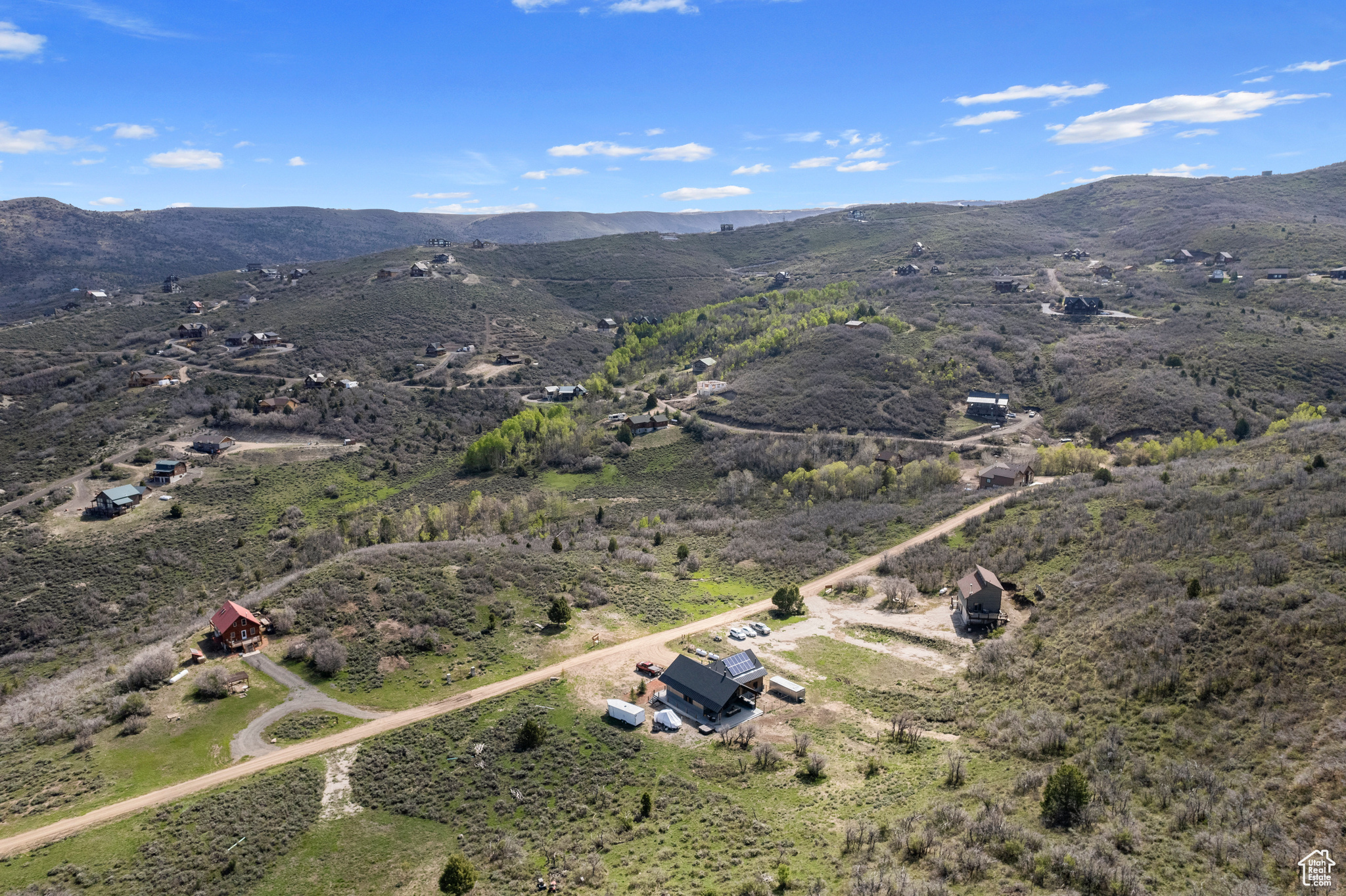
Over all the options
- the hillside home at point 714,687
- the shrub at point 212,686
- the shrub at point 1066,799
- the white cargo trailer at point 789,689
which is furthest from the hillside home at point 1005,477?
the shrub at point 212,686

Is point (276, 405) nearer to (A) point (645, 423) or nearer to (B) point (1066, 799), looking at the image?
(A) point (645, 423)

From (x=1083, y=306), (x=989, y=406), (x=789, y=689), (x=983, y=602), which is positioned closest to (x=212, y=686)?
(x=789, y=689)

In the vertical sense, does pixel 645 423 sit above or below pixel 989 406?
below

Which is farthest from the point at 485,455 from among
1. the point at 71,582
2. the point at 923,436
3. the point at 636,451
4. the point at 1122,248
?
the point at 1122,248

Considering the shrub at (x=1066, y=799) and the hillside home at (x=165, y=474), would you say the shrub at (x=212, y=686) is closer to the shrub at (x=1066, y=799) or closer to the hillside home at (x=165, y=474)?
the shrub at (x=1066, y=799)

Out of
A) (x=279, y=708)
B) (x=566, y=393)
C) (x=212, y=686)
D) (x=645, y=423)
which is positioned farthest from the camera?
(x=566, y=393)

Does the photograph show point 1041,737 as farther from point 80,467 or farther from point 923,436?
point 80,467
